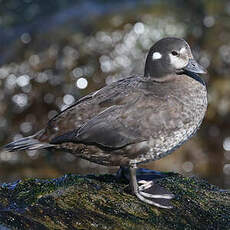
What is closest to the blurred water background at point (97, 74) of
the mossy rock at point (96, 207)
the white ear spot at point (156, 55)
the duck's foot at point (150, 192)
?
the white ear spot at point (156, 55)

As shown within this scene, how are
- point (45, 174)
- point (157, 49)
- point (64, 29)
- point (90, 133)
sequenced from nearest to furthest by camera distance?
point (90, 133) → point (157, 49) → point (45, 174) → point (64, 29)

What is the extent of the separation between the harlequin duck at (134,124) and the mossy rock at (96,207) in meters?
0.17

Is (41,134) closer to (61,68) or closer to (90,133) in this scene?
(90,133)

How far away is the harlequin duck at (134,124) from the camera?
4910 millimetres

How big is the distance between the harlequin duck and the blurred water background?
422cm

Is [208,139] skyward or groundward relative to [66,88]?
groundward

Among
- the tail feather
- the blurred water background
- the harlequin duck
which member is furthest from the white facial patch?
the blurred water background

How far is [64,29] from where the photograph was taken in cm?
1009

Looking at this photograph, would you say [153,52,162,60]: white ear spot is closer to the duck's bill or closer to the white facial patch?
the white facial patch

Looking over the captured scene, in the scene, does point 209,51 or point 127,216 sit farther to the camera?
point 209,51

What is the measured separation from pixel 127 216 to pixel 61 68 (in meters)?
5.42

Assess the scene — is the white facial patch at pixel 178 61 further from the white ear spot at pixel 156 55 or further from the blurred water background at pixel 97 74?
the blurred water background at pixel 97 74

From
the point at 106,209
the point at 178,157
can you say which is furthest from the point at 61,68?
the point at 106,209

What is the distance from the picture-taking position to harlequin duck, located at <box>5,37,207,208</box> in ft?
16.1
